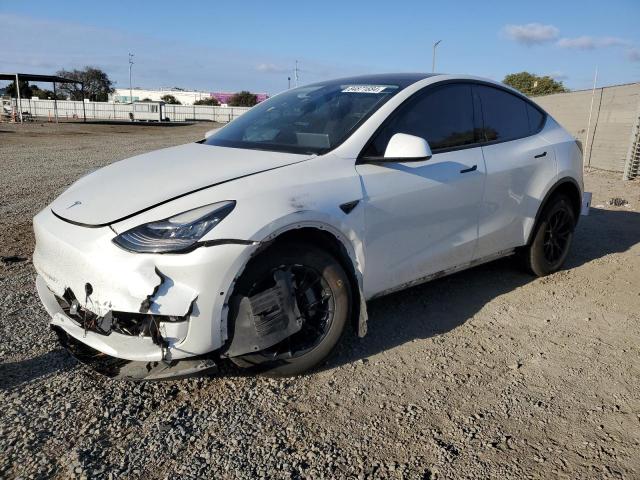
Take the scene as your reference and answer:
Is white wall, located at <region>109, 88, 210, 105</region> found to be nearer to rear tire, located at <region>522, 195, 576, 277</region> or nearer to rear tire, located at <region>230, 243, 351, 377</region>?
rear tire, located at <region>522, 195, 576, 277</region>

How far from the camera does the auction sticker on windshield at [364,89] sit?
3.62 m

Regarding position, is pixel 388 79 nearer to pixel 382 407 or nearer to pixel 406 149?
pixel 406 149

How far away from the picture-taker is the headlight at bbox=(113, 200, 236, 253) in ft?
8.11

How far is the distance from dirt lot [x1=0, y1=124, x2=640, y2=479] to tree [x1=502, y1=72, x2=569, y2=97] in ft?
161

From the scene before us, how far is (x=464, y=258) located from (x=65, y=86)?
7999cm

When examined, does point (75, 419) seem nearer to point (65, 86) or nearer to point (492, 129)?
point (492, 129)

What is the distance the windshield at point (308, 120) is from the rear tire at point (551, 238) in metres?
1.98

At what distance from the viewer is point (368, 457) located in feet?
7.76

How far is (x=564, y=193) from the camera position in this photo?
189 inches

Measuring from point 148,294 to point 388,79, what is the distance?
7.81 ft

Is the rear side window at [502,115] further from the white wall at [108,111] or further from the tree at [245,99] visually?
the tree at [245,99]

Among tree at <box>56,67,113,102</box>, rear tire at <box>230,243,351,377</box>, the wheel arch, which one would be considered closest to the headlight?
rear tire at <box>230,243,351,377</box>

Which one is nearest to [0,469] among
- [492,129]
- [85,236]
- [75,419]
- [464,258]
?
[75,419]

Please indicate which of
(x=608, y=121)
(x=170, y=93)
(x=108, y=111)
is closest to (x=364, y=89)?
(x=608, y=121)
